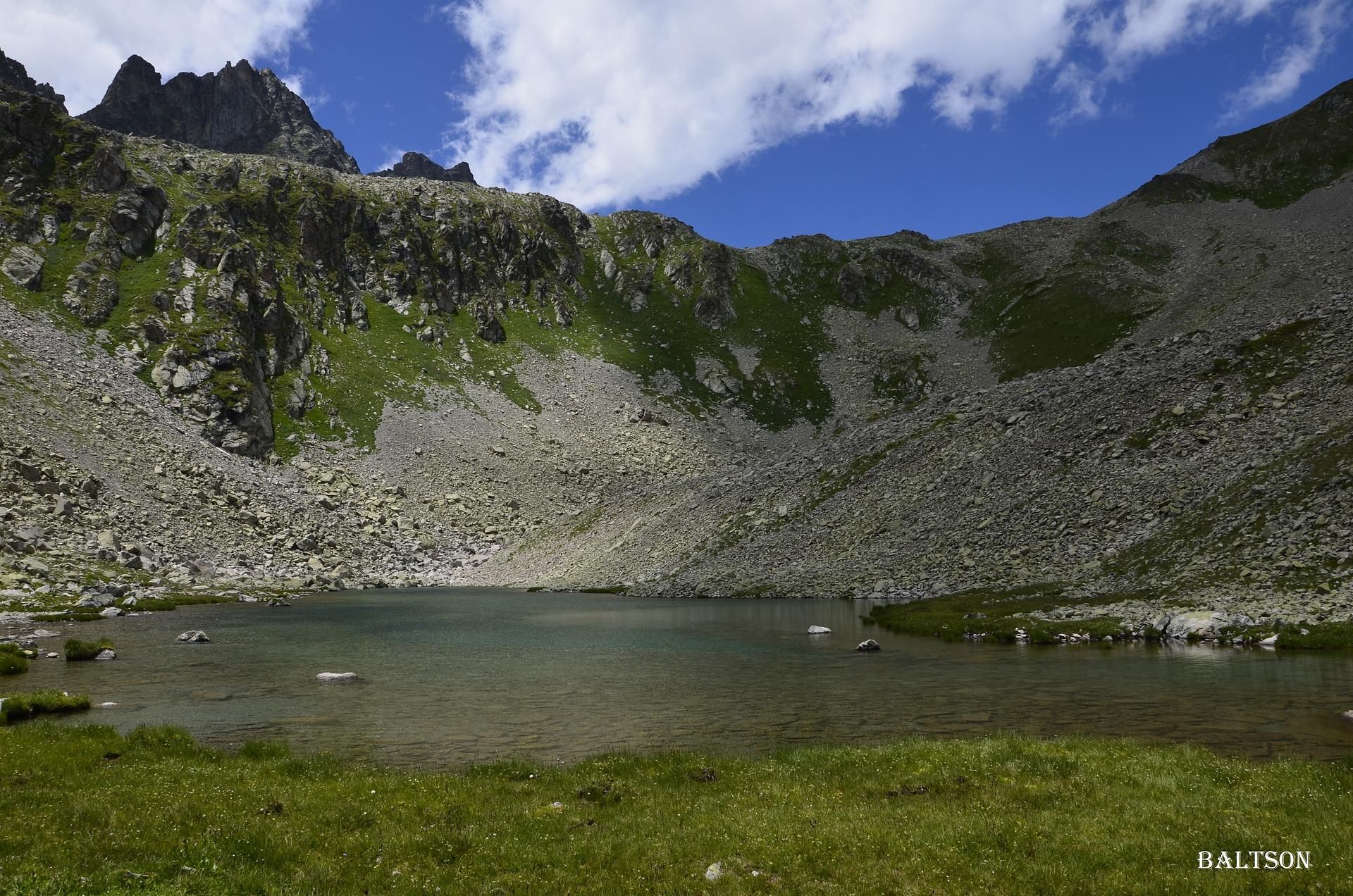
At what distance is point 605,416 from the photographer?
6594 inches

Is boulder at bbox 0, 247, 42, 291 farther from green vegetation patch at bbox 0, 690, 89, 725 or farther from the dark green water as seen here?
green vegetation patch at bbox 0, 690, 89, 725

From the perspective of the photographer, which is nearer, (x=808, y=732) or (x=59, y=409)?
(x=808, y=732)

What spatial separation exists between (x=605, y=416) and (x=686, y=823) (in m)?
155

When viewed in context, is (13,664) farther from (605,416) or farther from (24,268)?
(605,416)

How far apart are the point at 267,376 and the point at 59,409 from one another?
4770 centimetres

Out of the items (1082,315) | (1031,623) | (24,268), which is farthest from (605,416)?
(1031,623)

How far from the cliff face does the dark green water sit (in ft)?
54.1

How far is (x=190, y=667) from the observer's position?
3659 cm

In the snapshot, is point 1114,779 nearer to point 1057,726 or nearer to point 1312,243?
point 1057,726

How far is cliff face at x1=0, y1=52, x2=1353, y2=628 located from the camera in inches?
2240

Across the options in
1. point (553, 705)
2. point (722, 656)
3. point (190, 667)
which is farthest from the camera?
point (722, 656)

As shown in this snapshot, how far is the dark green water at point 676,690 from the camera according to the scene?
22672 mm

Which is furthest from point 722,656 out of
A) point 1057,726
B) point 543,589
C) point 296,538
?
point 296,538

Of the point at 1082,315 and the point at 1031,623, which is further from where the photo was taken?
the point at 1082,315
